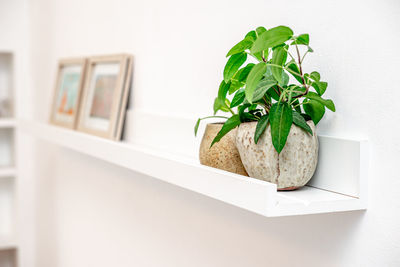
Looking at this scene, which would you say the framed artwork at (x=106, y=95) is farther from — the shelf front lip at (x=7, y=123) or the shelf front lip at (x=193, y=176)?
the shelf front lip at (x=7, y=123)

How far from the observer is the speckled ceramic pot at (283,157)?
29.6 inches

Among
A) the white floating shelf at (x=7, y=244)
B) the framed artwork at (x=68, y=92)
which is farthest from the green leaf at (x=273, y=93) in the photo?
the white floating shelf at (x=7, y=244)

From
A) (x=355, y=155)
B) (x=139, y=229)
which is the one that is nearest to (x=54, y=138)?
(x=139, y=229)

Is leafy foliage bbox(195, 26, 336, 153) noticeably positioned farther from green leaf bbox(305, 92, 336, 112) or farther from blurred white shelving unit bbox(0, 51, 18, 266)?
blurred white shelving unit bbox(0, 51, 18, 266)

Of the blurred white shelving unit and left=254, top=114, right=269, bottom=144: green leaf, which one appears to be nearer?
left=254, top=114, right=269, bottom=144: green leaf

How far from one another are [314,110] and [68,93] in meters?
1.20

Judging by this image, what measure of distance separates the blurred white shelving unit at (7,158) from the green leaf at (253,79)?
2.05 meters

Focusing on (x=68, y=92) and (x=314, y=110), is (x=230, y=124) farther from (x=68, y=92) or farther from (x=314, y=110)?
(x=68, y=92)

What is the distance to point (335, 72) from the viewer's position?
82 cm

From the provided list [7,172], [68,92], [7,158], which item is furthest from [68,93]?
[7,158]

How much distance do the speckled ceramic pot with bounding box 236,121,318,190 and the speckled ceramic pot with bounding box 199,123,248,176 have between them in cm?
7

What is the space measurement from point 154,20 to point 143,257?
68 cm

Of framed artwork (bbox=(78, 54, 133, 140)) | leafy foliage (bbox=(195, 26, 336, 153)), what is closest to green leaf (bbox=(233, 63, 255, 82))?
leafy foliage (bbox=(195, 26, 336, 153))

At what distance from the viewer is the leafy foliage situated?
706mm
